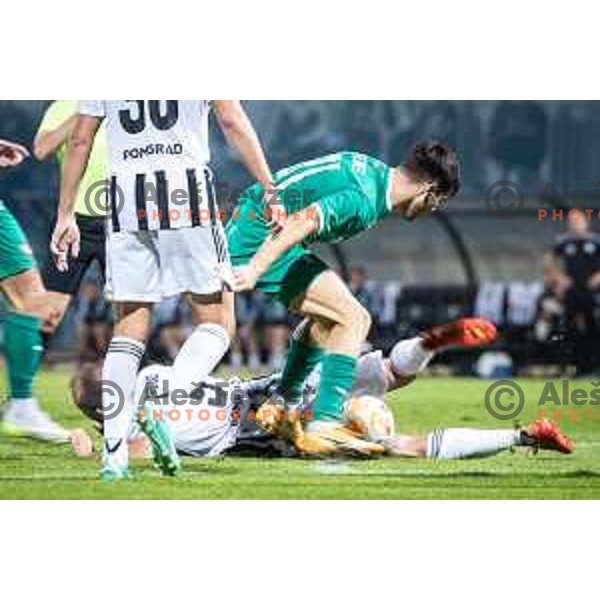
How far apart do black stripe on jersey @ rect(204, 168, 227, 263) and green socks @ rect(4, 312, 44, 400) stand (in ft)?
2.94

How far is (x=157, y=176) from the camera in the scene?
10359 millimetres

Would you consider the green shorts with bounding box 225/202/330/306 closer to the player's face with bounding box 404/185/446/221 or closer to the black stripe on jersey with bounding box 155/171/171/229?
the black stripe on jersey with bounding box 155/171/171/229

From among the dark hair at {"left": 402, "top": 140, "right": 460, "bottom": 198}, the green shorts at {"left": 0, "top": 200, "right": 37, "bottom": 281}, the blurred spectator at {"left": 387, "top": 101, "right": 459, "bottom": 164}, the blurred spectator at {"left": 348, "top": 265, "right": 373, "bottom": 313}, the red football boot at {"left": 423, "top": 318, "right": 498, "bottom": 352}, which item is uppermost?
the blurred spectator at {"left": 387, "top": 101, "right": 459, "bottom": 164}

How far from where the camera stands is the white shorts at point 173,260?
10391mm

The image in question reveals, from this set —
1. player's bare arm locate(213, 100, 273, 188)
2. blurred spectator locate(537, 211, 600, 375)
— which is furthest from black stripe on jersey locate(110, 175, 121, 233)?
blurred spectator locate(537, 211, 600, 375)

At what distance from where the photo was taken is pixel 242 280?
34.2 feet

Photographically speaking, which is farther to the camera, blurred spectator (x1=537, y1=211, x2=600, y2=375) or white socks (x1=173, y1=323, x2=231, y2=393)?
blurred spectator (x1=537, y1=211, x2=600, y2=375)

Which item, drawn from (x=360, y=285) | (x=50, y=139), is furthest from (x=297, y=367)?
(x=50, y=139)

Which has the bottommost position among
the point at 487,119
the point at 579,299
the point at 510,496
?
the point at 510,496

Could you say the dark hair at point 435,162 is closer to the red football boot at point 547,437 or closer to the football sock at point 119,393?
the red football boot at point 547,437

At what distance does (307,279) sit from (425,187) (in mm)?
689

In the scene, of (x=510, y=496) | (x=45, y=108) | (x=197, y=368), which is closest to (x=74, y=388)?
(x=197, y=368)

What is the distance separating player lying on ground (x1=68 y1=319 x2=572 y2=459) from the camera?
10.6m

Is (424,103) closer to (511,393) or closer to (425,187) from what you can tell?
(425,187)
